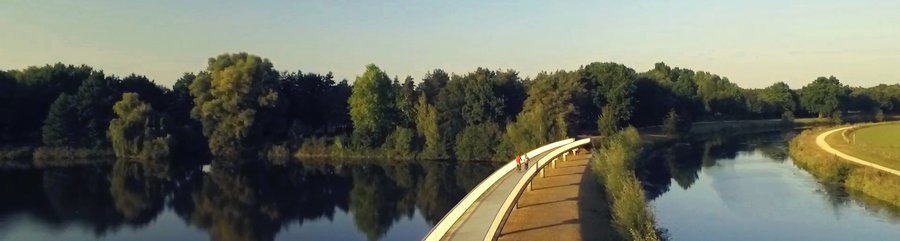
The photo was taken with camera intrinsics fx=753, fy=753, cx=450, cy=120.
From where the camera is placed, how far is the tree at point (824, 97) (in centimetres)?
Result: 10675

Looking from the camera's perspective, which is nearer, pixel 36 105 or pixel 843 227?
pixel 843 227

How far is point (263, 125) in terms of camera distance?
72438mm

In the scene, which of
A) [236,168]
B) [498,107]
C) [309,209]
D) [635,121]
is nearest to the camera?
[309,209]

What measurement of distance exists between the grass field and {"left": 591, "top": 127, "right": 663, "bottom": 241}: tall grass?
14.2 metres

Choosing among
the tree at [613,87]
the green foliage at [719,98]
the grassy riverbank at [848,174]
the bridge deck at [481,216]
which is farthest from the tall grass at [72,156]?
the green foliage at [719,98]

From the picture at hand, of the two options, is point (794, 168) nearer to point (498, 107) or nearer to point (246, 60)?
point (498, 107)

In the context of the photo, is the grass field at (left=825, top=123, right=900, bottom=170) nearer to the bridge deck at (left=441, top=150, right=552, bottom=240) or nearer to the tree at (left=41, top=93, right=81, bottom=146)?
the bridge deck at (left=441, top=150, right=552, bottom=240)

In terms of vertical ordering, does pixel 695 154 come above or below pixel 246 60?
below

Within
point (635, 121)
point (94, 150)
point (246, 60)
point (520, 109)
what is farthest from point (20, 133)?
point (635, 121)

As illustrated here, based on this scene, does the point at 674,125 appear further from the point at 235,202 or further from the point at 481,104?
the point at 235,202

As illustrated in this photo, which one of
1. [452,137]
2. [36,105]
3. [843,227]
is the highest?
[36,105]

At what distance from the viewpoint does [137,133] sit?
6994 centimetres

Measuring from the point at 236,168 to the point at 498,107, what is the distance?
22.9 meters

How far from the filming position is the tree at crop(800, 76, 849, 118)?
350 ft
